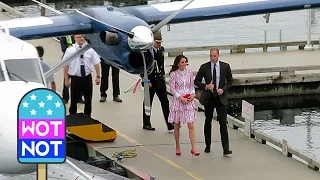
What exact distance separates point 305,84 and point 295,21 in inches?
840

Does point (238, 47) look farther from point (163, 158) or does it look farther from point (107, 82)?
point (163, 158)

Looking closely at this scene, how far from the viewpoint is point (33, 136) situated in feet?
17.1

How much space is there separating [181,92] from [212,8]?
127 inches

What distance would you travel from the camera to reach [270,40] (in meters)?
33.5

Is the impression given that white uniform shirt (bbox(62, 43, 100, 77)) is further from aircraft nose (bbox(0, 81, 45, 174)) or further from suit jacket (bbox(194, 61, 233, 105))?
aircraft nose (bbox(0, 81, 45, 174))

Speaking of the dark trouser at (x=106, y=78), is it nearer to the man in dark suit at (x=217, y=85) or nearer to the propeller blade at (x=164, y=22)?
the propeller blade at (x=164, y=22)

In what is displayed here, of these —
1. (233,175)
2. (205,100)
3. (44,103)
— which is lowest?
(233,175)

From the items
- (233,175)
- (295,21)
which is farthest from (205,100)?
(295,21)

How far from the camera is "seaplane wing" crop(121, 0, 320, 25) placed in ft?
44.3

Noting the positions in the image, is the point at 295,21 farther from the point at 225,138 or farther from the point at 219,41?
the point at 225,138

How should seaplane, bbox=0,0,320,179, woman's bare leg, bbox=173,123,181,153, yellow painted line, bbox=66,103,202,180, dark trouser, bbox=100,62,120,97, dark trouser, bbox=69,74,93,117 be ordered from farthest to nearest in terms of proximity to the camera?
dark trouser, bbox=100,62,120,97
dark trouser, bbox=69,74,93,117
woman's bare leg, bbox=173,123,181,153
yellow painted line, bbox=66,103,202,180
seaplane, bbox=0,0,320,179


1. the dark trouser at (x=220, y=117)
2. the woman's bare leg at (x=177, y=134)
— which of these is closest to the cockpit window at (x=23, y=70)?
the woman's bare leg at (x=177, y=134)

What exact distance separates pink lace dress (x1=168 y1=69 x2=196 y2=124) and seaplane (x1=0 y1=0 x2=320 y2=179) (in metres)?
0.61

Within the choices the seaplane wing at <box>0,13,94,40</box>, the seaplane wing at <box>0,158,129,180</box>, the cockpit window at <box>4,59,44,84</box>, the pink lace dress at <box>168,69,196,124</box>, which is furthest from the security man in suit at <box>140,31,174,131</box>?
the cockpit window at <box>4,59,44,84</box>
